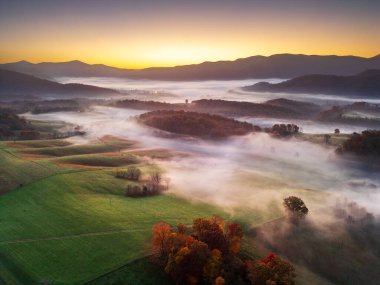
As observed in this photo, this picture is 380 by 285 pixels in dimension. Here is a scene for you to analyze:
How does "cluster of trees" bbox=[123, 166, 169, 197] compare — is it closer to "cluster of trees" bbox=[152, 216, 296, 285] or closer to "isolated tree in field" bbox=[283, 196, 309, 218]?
"cluster of trees" bbox=[152, 216, 296, 285]

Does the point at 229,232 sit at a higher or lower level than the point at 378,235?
higher

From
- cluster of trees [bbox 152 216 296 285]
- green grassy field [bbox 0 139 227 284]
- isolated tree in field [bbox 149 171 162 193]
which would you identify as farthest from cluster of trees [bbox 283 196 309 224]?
isolated tree in field [bbox 149 171 162 193]

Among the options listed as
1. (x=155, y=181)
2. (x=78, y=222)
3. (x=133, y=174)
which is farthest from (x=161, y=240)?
(x=133, y=174)

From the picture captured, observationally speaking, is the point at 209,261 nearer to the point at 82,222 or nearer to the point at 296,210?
the point at 82,222

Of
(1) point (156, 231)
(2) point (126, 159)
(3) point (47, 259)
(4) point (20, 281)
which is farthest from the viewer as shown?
(2) point (126, 159)

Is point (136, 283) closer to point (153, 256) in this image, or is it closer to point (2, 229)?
point (153, 256)

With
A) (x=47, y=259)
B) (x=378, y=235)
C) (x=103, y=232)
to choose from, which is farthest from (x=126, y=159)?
(x=378, y=235)

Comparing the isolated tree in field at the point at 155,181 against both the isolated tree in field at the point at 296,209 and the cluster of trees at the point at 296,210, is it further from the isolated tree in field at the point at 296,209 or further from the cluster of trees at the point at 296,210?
the isolated tree in field at the point at 296,209
